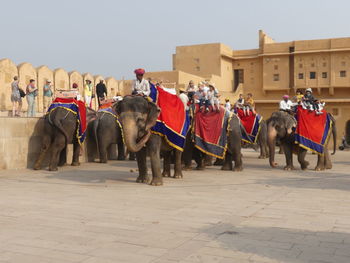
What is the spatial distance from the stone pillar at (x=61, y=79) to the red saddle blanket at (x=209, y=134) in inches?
303

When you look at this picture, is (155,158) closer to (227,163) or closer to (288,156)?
(227,163)

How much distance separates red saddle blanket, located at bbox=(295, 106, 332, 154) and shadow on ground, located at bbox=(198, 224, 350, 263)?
6375mm

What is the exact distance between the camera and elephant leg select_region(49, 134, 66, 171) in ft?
32.7

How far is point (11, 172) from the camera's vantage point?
9.43 metres

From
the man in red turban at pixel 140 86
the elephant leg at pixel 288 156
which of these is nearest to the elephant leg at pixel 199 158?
the elephant leg at pixel 288 156

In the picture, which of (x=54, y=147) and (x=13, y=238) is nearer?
(x=13, y=238)

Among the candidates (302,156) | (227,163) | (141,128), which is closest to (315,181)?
(302,156)

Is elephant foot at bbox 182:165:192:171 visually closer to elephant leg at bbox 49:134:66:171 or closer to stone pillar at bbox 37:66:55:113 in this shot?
elephant leg at bbox 49:134:66:171

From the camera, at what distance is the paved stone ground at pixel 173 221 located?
141 inches

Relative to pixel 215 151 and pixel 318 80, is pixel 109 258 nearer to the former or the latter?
pixel 215 151

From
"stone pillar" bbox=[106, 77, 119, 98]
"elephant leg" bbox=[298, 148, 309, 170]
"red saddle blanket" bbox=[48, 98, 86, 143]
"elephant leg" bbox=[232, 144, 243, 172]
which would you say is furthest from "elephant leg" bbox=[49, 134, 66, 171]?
"stone pillar" bbox=[106, 77, 119, 98]

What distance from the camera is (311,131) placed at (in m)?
10.5

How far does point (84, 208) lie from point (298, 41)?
3386 centimetres

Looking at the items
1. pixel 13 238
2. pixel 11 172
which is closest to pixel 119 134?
pixel 11 172
